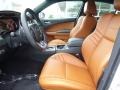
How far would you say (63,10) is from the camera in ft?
14.6

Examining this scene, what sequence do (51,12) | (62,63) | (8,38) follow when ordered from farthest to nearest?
1. (51,12)
2. (8,38)
3. (62,63)

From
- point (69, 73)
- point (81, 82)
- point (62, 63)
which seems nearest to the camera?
point (81, 82)

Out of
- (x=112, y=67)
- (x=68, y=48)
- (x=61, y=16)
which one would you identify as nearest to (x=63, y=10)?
(x=61, y=16)

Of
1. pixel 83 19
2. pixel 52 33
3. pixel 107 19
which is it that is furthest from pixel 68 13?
pixel 107 19

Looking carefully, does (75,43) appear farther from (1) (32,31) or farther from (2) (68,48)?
(1) (32,31)

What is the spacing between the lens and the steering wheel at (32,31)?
2.41 meters

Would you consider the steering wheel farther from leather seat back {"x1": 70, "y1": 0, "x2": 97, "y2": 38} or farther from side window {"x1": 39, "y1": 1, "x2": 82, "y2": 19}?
side window {"x1": 39, "y1": 1, "x2": 82, "y2": 19}

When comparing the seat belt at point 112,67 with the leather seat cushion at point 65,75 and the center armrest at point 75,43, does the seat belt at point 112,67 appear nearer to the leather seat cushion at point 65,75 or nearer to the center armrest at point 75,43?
the leather seat cushion at point 65,75

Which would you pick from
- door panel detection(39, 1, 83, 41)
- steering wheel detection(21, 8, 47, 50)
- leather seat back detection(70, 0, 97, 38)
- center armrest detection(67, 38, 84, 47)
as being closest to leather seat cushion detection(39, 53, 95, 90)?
steering wheel detection(21, 8, 47, 50)

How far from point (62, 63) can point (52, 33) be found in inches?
71.3

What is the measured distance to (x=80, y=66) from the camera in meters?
2.39

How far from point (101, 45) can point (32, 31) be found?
77cm

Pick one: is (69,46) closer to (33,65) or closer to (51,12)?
(33,65)

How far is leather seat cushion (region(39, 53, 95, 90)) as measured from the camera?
1883 millimetres
